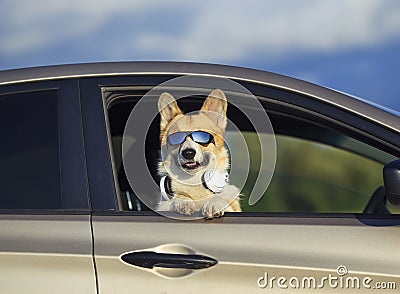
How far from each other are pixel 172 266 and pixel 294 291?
0.47m

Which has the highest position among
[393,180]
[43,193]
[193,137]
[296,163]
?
[296,163]

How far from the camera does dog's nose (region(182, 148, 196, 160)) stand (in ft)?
12.3

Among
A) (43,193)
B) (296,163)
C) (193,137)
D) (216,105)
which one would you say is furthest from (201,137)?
(296,163)

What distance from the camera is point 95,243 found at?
3268mm

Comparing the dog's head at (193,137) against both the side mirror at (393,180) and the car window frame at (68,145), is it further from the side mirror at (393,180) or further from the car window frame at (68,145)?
the side mirror at (393,180)

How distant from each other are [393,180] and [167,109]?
3.60 ft

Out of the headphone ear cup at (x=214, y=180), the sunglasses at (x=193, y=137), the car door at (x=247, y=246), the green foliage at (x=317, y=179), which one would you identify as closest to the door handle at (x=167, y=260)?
the car door at (x=247, y=246)

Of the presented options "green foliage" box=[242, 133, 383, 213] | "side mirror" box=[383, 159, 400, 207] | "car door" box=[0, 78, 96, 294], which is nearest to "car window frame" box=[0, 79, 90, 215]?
"car door" box=[0, 78, 96, 294]

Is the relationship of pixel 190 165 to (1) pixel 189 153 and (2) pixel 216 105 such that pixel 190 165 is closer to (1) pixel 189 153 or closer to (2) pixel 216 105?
(1) pixel 189 153

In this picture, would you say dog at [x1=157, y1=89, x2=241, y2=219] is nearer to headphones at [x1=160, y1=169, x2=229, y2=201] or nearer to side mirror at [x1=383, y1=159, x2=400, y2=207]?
headphones at [x1=160, y1=169, x2=229, y2=201]

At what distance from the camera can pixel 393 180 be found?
124 inches

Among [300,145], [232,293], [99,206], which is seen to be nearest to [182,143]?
[99,206]

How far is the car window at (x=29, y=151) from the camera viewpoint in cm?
343

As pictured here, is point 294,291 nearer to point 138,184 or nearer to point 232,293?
point 232,293
